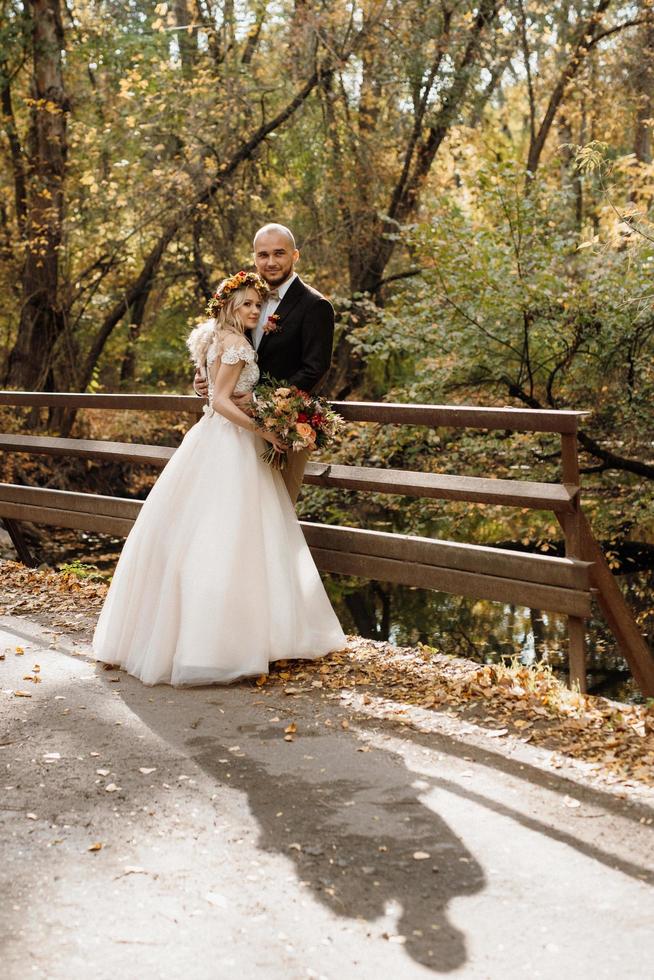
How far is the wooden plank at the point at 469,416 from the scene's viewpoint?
496cm

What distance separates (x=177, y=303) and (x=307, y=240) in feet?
14.7

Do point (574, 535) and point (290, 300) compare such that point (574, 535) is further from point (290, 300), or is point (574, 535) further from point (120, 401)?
point (120, 401)

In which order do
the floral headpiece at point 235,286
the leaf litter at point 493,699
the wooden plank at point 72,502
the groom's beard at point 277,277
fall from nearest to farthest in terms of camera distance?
the leaf litter at point 493,699
the floral headpiece at point 235,286
the groom's beard at point 277,277
the wooden plank at point 72,502

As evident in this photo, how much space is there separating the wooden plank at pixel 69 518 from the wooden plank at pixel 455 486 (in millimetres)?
1991

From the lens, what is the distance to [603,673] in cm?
1112

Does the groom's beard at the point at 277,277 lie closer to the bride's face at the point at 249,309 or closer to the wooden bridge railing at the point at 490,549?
the bride's face at the point at 249,309

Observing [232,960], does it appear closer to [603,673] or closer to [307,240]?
[603,673]

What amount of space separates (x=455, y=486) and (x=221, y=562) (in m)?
1.30

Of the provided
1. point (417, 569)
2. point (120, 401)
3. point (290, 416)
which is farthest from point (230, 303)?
point (120, 401)

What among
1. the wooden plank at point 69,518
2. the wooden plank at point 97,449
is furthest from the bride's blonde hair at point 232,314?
the wooden plank at point 69,518

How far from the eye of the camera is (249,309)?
17.7 ft

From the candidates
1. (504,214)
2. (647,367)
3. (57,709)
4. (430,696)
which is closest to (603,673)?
(647,367)

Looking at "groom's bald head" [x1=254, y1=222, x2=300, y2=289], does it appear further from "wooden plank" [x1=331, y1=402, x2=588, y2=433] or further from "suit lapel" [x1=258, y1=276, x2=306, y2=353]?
"wooden plank" [x1=331, y1=402, x2=588, y2=433]

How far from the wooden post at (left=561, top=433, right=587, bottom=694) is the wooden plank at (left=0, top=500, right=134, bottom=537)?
3612 millimetres
